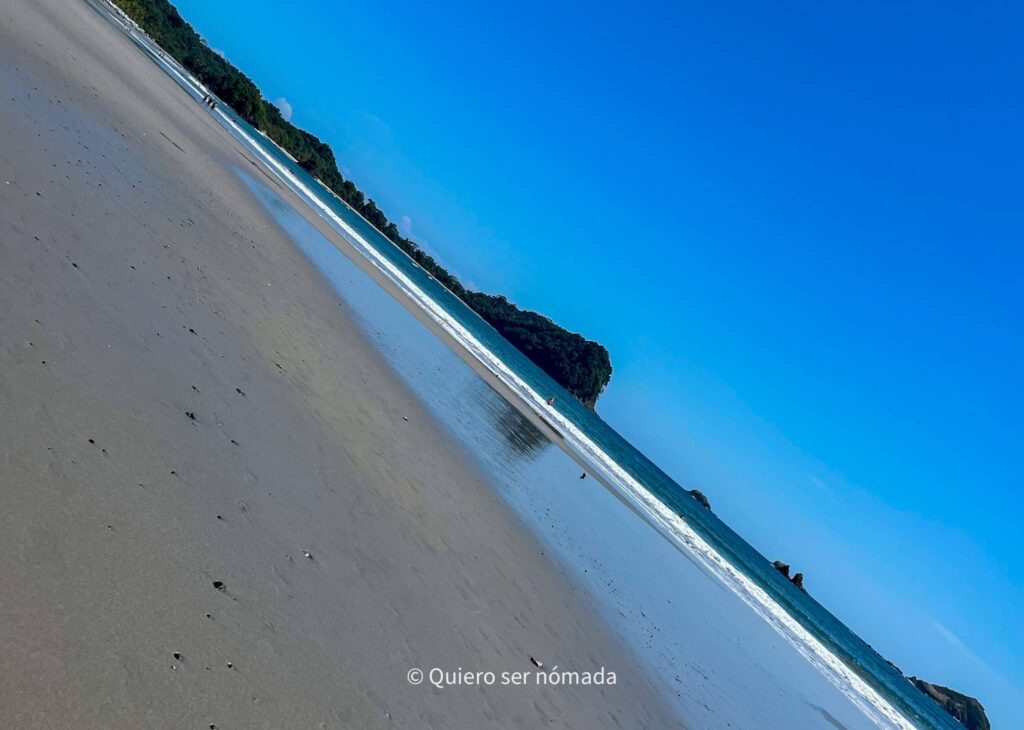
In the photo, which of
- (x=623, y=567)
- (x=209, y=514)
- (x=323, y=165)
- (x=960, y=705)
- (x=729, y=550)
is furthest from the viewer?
(x=323, y=165)

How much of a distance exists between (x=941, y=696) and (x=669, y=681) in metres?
156

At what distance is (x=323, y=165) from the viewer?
14212 cm

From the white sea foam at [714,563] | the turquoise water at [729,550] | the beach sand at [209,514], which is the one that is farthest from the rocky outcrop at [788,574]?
the beach sand at [209,514]

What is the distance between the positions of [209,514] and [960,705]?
545 feet

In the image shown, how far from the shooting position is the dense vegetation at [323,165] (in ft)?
362

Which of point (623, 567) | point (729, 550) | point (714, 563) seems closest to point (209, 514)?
point (623, 567)

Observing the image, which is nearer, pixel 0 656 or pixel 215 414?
pixel 0 656

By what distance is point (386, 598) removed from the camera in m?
6.51

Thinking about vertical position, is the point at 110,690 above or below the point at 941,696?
below

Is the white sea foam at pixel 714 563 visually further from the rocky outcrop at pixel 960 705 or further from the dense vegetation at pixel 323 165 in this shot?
the rocky outcrop at pixel 960 705

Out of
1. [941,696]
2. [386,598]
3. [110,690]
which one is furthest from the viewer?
[941,696]

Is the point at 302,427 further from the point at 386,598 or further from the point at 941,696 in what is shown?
the point at 941,696

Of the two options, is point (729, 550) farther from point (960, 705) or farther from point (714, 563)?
point (960, 705)

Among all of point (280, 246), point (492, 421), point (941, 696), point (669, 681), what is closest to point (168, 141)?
point (280, 246)
